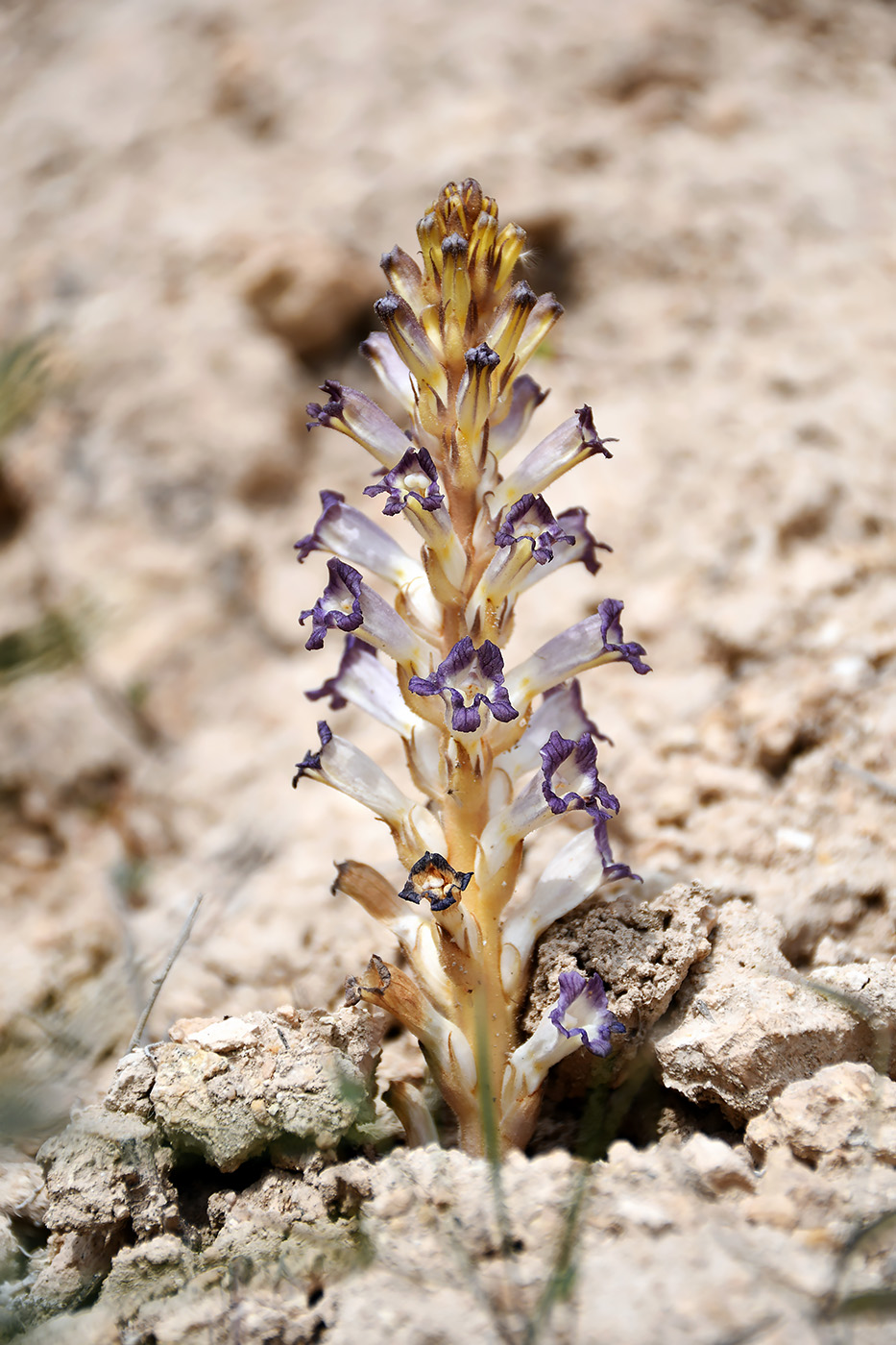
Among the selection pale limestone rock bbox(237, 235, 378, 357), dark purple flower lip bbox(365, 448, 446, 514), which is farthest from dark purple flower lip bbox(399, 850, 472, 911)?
pale limestone rock bbox(237, 235, 378, 357)

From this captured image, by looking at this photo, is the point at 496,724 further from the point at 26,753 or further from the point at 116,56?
the point at 116,56

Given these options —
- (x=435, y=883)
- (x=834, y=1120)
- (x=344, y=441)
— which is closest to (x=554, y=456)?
(x=435, y=883)

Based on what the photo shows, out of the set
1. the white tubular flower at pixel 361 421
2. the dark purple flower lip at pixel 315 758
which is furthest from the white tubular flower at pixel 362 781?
the white tubular flower at pixel 361 421

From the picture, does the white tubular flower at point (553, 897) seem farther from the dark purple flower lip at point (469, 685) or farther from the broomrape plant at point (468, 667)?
the dark purple flower lip at point (469, 685)

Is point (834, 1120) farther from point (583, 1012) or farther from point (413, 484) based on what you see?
point (413, 484)

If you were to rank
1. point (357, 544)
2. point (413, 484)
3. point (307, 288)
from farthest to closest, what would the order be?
point (307, 288)
point (357, 544)
point (413, 484)

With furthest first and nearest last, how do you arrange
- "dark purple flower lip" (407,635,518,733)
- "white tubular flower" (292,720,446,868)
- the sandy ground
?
1. the sandy ground
2. "white tubular flower" (292,720,446,868)
3. "dark purple flower lip" (407,635,518,733)

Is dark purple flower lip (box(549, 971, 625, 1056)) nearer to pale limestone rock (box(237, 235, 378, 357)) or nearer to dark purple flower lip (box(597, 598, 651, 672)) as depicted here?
dark purple flower lip (box(597, 598, 651, 672))
